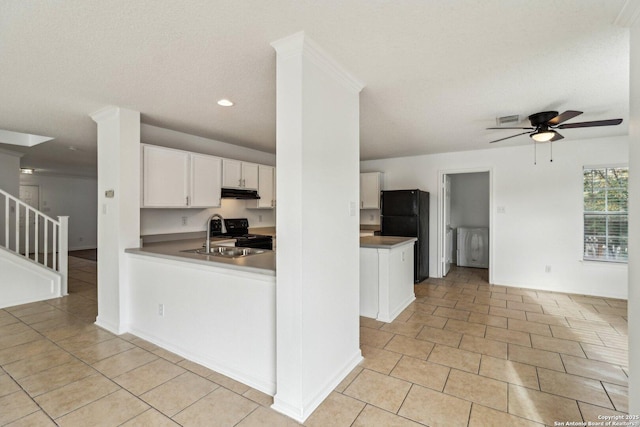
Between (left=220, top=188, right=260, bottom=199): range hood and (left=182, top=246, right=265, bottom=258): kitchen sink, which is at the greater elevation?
(left=220, top=188, right=260, bottom=199): range hood

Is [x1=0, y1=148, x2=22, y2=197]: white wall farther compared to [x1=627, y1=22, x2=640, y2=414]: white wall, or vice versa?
[x1=0, y1=148, x2=22, y2=197]: white wall

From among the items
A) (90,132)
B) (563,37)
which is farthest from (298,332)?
(90,132)

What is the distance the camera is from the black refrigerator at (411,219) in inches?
206

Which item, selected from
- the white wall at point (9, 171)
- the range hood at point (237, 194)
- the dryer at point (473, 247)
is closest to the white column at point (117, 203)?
the range hood at point (237, 194)

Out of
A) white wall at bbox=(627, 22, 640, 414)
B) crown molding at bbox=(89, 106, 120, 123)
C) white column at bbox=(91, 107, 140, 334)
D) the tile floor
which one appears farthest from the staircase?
white wall at bbox=(627, 22, 640, 414)

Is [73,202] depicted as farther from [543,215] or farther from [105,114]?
[543,215]

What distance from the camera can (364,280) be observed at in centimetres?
364

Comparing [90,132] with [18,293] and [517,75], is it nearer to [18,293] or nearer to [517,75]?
[18,293]

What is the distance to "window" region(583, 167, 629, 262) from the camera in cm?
448

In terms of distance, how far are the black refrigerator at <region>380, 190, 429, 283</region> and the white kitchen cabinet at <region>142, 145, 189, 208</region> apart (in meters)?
3.33

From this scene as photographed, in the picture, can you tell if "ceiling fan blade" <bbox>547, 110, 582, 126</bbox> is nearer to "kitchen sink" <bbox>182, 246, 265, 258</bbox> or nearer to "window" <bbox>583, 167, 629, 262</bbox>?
"window" <bbox>583, 167, 629, 262</bbox>

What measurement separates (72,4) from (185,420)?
2.35 metres

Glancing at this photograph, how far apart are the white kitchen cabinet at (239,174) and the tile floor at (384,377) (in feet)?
7.46

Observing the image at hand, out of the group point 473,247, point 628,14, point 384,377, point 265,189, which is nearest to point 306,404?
point 384,377
